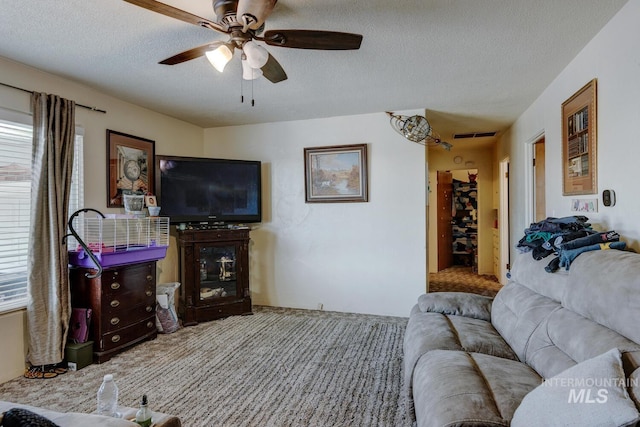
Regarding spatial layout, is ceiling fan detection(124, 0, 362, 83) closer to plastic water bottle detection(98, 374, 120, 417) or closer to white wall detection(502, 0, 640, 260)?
white wall detection(502, 0, 640, 260)

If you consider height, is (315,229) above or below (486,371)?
above

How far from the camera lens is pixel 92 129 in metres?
3.16

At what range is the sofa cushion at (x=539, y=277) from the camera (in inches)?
74.3

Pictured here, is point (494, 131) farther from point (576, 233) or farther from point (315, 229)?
point (576, 233)

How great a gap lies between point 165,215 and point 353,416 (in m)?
2.84

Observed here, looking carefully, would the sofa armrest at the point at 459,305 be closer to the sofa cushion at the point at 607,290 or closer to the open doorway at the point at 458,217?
the sofa cushion at the point at 607,290

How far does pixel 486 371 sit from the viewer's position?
1528mm

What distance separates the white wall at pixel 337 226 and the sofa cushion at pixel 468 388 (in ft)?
7.33

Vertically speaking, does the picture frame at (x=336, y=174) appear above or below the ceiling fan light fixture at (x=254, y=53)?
below

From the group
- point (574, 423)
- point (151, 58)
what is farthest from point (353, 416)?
point (151, 58)

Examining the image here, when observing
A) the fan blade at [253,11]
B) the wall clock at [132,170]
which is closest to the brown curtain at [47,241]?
the wall clock at [132,170]

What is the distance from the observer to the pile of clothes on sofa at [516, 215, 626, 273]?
1.86m

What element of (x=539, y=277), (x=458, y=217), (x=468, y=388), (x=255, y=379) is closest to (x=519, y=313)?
(x=539, y=277)

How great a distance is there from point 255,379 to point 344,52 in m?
2.41
